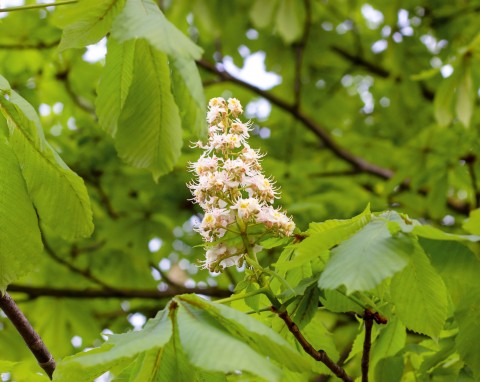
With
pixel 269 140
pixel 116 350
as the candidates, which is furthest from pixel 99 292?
pixel 116 350

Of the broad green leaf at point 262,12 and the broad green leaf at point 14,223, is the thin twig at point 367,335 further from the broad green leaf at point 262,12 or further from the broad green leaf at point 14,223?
the broad green leaf at point 262,12

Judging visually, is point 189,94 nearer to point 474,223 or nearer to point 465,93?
point 474,223

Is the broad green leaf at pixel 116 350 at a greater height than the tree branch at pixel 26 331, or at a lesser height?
greater

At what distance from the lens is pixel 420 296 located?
37.0 inches

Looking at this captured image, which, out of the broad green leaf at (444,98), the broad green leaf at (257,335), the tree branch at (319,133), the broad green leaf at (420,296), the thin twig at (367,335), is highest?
the broad green leaf at (257,335)

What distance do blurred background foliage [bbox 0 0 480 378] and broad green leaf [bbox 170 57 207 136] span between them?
4.45 feet

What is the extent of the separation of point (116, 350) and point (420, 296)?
417mm

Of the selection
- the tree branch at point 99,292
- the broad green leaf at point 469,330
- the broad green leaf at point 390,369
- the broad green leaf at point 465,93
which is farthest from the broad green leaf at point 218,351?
the tree branch at point 99,292

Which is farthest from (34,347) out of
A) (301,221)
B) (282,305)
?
(301,221)

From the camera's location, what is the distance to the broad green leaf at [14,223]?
97cm

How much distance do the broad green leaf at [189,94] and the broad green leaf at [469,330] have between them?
0.47m

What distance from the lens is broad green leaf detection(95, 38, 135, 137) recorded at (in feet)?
3.22

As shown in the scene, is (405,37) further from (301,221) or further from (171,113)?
(171,113)

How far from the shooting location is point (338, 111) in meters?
4.02
